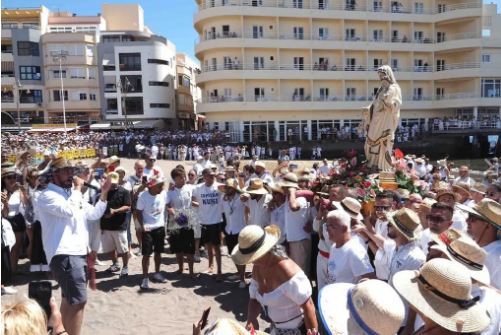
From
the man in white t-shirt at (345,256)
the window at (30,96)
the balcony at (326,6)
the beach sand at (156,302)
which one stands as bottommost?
the beach sand at (156,302)

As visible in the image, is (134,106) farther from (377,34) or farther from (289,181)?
(289,181)

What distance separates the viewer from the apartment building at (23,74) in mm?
48031

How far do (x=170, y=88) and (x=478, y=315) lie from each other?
168 ft

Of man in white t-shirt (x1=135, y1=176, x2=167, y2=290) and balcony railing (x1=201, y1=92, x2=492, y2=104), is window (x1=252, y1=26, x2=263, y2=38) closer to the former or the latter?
balcony railing (x1=201, y1=92, x2=492, y2=104)

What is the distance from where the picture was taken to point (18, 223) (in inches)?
297

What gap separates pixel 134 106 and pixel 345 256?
156ft

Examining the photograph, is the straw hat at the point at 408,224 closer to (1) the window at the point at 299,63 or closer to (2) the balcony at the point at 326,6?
(2) the balcony at the point at 326,6

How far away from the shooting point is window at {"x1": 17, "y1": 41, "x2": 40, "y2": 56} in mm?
48241

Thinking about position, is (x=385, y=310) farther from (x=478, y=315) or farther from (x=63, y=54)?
(x=63, y=54)

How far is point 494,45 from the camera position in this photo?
40.4 m

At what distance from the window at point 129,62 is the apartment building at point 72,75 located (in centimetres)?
384

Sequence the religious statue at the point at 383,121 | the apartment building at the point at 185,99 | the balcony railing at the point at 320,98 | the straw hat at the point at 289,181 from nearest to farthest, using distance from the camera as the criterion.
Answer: the straw hat at the point at 289,181, the religious statue at the point at 383,121, the balcony railing at the point at 320,98, the apartment building at the point at 185,99

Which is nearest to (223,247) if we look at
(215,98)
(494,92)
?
(215,98)

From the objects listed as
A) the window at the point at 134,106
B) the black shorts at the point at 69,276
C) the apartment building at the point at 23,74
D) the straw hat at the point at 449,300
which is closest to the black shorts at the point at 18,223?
the black shorts at the point at 69,276
